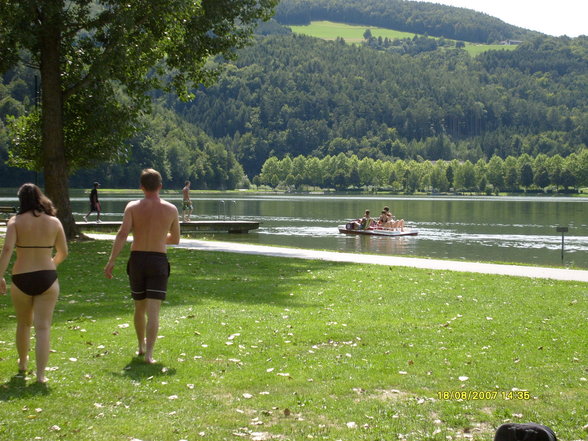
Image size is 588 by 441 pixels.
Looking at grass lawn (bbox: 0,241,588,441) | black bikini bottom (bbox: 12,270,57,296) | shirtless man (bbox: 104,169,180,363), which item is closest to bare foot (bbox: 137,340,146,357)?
grass lawn (bbox: 0,241,588,441)

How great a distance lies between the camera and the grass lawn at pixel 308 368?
679 cm

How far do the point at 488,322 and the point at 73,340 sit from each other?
6418 millimetres

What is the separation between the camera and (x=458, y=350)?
9.66 meters

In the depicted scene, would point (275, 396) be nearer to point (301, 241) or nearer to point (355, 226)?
point (301, 241)

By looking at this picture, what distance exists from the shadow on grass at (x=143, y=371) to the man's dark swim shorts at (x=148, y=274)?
0.83m

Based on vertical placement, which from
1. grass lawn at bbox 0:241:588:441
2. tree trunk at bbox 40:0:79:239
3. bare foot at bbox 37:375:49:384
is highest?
tree trunk at bbox 40:0:79:239

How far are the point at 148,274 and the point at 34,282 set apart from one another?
132 centimetres

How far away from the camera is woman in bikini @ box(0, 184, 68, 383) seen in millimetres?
7832

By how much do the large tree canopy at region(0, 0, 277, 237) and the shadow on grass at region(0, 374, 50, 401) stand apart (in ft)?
56.9

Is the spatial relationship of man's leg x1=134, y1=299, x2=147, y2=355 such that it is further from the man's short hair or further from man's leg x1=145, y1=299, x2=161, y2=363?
the man's short hair

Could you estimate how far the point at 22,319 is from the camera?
820 cm

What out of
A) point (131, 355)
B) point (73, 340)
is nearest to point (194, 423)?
point (131, 355)
